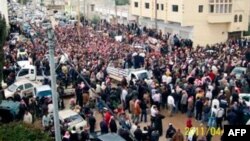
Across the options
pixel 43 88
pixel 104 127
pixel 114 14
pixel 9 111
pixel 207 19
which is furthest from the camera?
pixel 114 14

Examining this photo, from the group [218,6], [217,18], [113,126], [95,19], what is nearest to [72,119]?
[113,126]

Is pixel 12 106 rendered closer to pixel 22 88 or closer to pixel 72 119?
pixel 72 119

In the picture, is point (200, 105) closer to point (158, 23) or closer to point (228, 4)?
point (228, 4)

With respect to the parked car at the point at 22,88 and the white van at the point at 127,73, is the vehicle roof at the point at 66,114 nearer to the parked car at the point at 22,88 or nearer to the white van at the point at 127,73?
the parked car at the point at 22,88

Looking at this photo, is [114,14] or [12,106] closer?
[12,106]

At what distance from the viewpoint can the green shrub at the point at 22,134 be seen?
42.8 feet

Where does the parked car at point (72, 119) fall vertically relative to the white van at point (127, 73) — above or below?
below

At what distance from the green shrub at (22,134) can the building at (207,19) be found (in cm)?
3112

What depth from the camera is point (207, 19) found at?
141ft

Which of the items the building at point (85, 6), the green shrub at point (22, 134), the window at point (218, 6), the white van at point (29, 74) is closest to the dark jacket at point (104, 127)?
the green shrub at point (22, 134)

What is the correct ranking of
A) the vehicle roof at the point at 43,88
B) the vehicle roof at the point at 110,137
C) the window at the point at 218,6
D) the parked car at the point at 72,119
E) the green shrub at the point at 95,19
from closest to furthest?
the vehicle roof at the point at 110,137, the parked car at the point at 72,119, the vehicle roof at the point at 43,88, the window at the point at 218,6, the green shrub at the point at 95,19

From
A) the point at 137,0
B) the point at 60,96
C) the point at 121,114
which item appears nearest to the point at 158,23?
the point at 137,0

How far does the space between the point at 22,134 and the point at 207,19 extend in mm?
32437

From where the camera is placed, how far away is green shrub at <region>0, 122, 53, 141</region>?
513 inches
